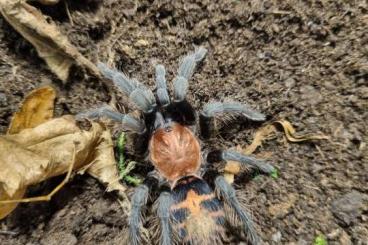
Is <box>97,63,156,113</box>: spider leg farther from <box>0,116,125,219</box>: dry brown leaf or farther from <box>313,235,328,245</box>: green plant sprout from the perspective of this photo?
<box>313,235,328,245</box>: green plant sprout

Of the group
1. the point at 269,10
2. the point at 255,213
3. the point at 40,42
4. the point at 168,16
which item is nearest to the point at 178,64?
the point at 168,16

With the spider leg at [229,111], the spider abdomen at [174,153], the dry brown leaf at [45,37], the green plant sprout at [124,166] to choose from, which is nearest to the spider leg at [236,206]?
the spider abdomen at [174,153]

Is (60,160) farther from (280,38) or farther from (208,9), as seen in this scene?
(280,38)

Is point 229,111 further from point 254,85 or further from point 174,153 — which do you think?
point 174,153

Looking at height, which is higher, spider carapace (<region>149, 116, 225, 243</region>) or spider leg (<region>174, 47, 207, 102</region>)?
spider leg (<region>174, 47, 207, 102</region>)

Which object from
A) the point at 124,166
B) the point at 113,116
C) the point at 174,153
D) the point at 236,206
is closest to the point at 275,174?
the point at 236,206

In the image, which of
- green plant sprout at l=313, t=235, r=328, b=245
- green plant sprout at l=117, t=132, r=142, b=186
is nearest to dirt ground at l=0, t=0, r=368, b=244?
green plant sprout at l=313, t=235, r=328, b=245
